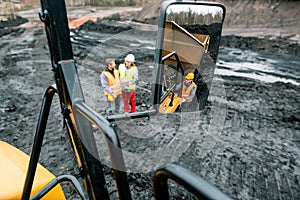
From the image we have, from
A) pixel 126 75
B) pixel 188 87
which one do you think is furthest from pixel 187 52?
pixel 126 75

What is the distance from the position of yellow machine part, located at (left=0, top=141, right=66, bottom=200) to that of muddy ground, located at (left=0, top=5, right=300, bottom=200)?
66.8 inches

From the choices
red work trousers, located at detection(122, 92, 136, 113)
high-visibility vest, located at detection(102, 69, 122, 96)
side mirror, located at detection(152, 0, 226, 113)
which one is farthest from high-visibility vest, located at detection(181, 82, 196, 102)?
red work trousers, located at detection(122, 92, 136, 113)

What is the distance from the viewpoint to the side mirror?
5.74 feet

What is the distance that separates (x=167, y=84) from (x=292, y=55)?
33.6 feet

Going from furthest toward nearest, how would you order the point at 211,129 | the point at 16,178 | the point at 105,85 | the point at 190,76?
1. the point at 105,85
2. the point at 211,129
3. the point at 190,76
4. the point at 16,178

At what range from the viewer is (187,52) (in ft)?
7.36

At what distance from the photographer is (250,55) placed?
10.6 m

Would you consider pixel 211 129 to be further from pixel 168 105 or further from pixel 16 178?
pixel 16 178

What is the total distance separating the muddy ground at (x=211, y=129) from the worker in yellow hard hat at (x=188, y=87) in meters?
1.32

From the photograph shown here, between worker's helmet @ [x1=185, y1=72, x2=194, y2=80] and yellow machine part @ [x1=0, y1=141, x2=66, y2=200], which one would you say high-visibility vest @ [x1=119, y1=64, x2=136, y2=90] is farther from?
yellow machine part @ [x1=0, y1=141, x2=66, y2=200]

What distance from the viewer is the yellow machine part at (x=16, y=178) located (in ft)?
4.83

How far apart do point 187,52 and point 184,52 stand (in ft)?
0.20

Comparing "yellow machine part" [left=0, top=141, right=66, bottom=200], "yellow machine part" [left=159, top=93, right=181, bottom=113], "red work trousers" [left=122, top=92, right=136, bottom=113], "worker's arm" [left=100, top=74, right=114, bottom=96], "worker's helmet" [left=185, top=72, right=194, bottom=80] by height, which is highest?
"worker's helmet" [left=185, top=72, right=194, bottom=80]

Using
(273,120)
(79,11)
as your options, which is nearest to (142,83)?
(273,120)
